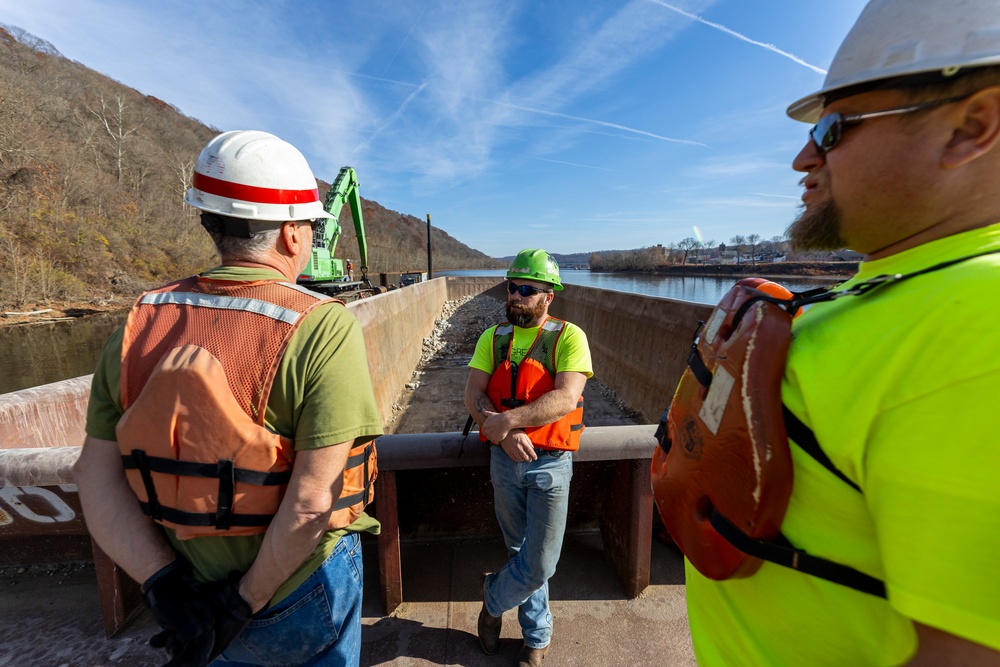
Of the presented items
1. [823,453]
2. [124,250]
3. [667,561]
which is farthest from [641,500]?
[124,250]

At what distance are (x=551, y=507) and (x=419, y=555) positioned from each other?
1.57 m

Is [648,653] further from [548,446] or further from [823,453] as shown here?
[823,453]

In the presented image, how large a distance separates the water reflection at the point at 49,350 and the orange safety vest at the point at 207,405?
49.8ft

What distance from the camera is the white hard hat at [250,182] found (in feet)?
4.56

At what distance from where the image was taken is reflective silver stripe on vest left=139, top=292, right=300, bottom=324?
128 centimetres

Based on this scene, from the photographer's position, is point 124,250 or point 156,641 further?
point 124,250

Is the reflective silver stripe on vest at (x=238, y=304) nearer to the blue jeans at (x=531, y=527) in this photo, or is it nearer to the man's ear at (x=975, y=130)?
the blue jeans at (x=531, y=527)

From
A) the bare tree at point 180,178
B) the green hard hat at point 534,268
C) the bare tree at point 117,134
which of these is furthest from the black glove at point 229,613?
the bare tree at point 117,134

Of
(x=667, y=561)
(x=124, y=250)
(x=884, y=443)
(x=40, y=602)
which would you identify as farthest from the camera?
(x=124, y=250)

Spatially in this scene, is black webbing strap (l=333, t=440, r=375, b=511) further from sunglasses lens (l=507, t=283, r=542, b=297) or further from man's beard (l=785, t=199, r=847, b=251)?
man's beard (l=785, t=199, r=847, b=251)

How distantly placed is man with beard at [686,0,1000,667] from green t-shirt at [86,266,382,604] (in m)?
1.15

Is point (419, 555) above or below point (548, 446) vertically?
below

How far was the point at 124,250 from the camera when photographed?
2991 centimetres

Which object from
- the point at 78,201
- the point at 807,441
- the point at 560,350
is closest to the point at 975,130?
the point at 807,441
